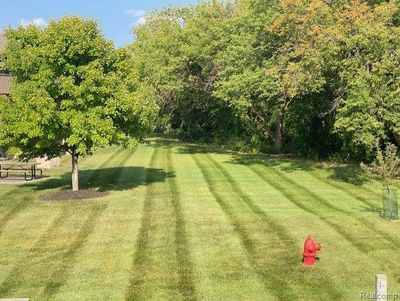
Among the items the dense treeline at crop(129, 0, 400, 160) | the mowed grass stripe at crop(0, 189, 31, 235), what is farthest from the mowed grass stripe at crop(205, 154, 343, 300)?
the mowed grass stripe at crop(0, 189, 31, 235)

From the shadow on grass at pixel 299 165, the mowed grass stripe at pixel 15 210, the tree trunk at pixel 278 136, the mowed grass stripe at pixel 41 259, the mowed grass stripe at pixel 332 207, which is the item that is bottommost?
the mowed grass stripe at pixel 41 259

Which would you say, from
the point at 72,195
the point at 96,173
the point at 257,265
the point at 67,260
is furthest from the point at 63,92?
the point at 257,265

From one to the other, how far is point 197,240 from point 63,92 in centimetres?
937

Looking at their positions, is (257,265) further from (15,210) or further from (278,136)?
(278,136)

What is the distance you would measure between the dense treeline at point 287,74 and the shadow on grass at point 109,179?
16.4ft

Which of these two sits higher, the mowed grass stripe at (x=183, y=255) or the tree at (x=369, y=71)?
the tree at (x=369, y=71)

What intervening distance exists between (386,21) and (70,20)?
50.6 feet

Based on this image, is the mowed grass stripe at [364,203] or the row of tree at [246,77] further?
the row of tree at [246,77]

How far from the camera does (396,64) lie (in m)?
24.3

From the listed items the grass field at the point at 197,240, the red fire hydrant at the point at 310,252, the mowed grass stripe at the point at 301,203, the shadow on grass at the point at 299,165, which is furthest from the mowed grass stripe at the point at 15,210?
the shadow on grass at the point at 299,165

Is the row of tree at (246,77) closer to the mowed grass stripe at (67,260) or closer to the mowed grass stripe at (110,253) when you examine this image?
the mowed grass stripe at (110,253)

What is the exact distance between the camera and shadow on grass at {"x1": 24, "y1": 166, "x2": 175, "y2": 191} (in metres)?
25.5

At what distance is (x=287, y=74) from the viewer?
2820cm

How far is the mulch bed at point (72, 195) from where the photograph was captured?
2198cm
